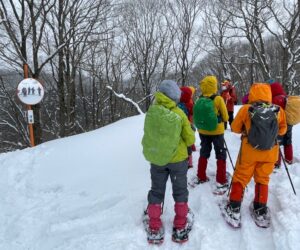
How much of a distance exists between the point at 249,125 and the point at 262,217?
1.17 metres

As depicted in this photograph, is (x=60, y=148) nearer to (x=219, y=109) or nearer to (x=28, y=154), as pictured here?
(x=28, y=154)

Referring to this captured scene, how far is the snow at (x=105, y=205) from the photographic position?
377cm

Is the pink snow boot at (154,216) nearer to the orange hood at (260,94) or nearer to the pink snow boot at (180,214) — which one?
the pink snow boot at (180,214)

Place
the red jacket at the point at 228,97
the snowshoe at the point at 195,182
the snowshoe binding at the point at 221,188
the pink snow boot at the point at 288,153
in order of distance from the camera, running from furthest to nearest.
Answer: the red jacket at the point at 228,97
the pink snow boot at the point at 288,153
the snowshoe at the point at 195,182
the snowshoe binding at the point at 221,188

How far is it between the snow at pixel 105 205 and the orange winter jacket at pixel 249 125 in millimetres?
781

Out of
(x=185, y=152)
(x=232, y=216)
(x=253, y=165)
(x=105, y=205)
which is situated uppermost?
(x=185, y=152)

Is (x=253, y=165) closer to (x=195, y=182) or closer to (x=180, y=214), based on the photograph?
(x=180, y=214)

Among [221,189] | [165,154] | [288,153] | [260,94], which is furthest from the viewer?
Result: [288,153]

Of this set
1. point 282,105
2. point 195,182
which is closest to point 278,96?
point 282,105

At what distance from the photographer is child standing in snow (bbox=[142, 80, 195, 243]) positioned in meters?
3.69

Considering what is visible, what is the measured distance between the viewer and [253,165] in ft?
12.8

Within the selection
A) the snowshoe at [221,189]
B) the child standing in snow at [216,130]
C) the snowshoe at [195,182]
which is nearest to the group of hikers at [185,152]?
the snowshoe at [221,189]

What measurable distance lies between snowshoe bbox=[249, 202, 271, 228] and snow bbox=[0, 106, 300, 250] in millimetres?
71

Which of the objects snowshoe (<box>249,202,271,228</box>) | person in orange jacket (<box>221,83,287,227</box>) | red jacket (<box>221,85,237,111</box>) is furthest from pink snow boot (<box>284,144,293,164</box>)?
red jacket (<box>221,85,237,111</box>)
